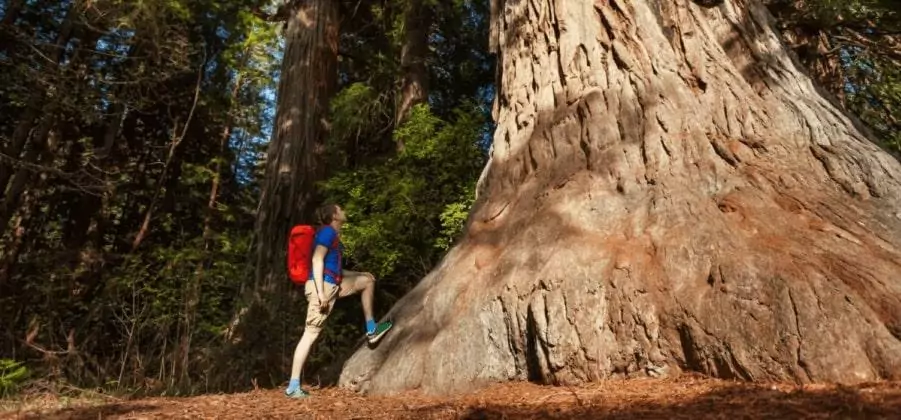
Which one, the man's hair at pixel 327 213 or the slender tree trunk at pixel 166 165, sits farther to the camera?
the slender tree trunk at pixel 166 165

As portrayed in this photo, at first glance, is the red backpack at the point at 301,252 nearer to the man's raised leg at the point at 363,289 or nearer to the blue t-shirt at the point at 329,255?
the blue t-shirt at the point at 329,255

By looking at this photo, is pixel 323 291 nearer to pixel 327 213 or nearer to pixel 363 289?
pixel 363 289

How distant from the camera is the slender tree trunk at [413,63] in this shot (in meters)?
11.9

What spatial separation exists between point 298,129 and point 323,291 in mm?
6102

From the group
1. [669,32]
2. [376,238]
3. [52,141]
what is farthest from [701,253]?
[52,141]

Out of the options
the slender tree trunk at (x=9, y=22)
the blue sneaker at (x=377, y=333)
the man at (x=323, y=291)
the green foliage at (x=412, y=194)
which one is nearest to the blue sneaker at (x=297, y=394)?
the man at (x=323, y=291)

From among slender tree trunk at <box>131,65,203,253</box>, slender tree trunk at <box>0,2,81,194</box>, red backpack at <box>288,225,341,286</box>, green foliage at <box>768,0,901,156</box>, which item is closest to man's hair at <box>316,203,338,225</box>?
red backpack at <box>288,225,341,286</box>

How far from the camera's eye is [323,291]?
18.0ft

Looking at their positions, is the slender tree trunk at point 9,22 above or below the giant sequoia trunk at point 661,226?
above

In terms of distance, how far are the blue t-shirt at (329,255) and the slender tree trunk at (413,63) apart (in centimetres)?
646

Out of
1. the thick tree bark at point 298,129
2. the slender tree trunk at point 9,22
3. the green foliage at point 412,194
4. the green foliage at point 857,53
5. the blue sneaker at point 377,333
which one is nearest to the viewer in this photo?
the blue sneaker at point 377,333

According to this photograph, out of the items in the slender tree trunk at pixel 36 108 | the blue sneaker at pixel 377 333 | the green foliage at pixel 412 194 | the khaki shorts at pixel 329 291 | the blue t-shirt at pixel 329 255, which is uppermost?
the slender tree trunk at pixel 36 108

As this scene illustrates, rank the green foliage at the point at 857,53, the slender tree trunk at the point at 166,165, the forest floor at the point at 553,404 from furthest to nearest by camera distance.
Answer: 1. the slender tree trunk at the point at 166,165
2. the green foliage at the point at 857,53
3. the forest floor at the point at 553,404

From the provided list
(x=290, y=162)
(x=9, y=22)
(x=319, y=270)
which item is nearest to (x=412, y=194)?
(x=290, y=162)
